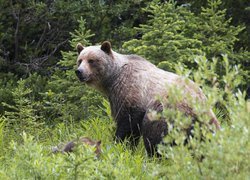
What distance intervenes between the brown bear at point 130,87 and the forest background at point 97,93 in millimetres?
275

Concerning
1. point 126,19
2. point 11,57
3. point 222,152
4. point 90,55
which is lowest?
point 11,57

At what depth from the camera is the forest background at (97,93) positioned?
15.8 ft

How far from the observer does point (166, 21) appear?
10.2 m

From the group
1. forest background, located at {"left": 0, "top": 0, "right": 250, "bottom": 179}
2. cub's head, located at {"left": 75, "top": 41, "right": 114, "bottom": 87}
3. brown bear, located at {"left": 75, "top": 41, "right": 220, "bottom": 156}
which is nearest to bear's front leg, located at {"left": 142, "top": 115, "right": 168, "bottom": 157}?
brown bear, located at {"left": 75, "top": 41, "right": 220, "bottom": 156}

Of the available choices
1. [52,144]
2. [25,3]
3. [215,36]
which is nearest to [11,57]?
[25,3]

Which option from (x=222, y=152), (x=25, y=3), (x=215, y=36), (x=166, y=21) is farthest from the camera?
(x=25, y=3)

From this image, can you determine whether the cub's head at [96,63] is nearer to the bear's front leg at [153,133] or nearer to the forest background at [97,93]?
the forest background at [97,93]

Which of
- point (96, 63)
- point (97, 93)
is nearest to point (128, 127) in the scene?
point (96, 63)

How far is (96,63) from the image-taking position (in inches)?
347

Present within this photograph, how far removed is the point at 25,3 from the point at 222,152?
30.2 ft

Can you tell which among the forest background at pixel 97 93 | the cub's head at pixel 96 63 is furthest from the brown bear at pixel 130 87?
the forest background at pixel 97 93

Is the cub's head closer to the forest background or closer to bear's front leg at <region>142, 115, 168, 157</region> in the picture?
the forest background

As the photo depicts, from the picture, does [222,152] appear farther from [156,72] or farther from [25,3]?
[25,3]

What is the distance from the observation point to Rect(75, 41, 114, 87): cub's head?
28.6 feet
